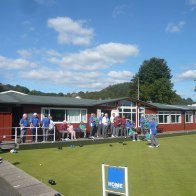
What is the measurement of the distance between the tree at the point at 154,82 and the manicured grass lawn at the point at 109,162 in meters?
44.9

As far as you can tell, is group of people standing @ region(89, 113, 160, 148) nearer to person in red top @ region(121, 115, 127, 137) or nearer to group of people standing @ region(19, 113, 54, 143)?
person in red top @ region(121, 115, 127, 137)

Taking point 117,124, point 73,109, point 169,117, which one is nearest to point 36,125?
point 73,109

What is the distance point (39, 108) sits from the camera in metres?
20.6

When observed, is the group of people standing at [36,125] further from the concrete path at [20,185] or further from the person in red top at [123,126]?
the concrete path at [20,185]

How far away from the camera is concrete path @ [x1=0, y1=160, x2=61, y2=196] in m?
7.95

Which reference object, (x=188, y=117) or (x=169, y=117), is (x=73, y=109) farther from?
(x=188, y=117)

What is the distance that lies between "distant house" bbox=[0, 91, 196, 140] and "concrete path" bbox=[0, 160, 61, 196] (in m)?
8.57

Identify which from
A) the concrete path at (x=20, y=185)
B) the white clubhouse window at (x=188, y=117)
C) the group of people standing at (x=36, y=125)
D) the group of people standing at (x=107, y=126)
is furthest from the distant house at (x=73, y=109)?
the concrete path at (x=20, y=185)

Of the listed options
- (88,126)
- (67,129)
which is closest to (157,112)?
(88,126)

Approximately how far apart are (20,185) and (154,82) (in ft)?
183

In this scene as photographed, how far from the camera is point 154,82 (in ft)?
205

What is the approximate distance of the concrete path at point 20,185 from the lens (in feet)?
26.1

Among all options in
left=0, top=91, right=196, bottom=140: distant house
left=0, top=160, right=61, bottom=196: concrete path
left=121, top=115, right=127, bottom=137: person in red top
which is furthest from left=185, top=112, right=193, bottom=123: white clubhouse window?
left=0, top=160, right=61, bottom=196: concrete path

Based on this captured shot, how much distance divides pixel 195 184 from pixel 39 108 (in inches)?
530
